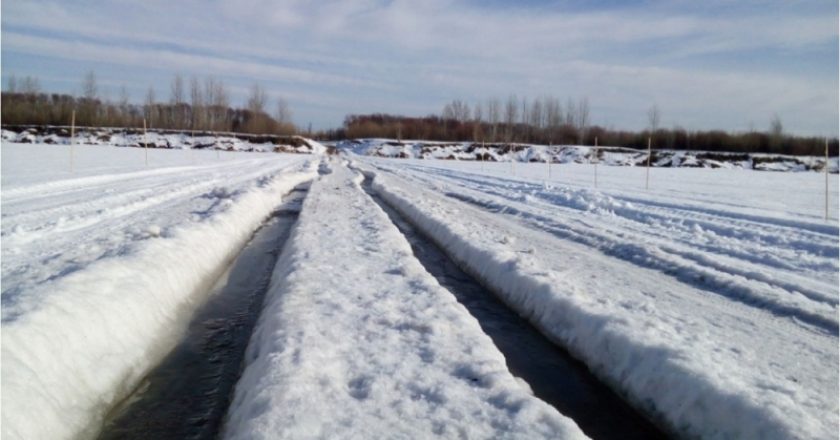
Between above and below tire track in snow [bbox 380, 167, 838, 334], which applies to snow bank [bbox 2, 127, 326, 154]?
above

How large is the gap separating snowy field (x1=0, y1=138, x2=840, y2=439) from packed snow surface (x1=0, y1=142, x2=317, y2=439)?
2 centimetres

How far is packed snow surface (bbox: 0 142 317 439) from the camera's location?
12.4 ft

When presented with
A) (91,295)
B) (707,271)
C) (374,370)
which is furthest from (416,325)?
(707,271)

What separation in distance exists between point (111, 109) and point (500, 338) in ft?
370

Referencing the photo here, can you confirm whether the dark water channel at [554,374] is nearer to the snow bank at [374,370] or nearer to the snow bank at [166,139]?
the snow bank at [374,370]

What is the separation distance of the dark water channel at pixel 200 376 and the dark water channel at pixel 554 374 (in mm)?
2468

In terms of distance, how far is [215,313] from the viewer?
6.29m

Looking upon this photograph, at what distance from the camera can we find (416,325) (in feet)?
16.9

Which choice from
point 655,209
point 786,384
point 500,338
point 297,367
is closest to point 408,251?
point 500,338

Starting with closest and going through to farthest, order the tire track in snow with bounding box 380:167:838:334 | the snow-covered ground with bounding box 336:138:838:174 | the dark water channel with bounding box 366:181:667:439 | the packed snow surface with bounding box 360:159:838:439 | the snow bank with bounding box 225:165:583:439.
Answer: the snow bank with bounding box 225:165:583:439 < the packed snow surface with bounding box 360:159:838:439 < the dark water channel with bounding box 366:181:667:439 < the tire track in snow with bounding box 380:167:838:334 < the snow-covered ground with bounding box 336:138:838:174

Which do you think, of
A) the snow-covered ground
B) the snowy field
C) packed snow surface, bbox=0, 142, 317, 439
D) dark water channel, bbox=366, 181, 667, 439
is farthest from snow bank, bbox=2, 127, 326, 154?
dark water channel, bbox=366, 181, 667, 439

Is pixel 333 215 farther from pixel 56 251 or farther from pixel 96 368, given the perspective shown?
pixel 96 368

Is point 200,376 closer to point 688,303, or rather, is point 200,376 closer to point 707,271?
point 688,303

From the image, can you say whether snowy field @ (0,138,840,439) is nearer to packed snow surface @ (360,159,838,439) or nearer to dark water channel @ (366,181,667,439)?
packed snow surface @ (360,159,838,439)
